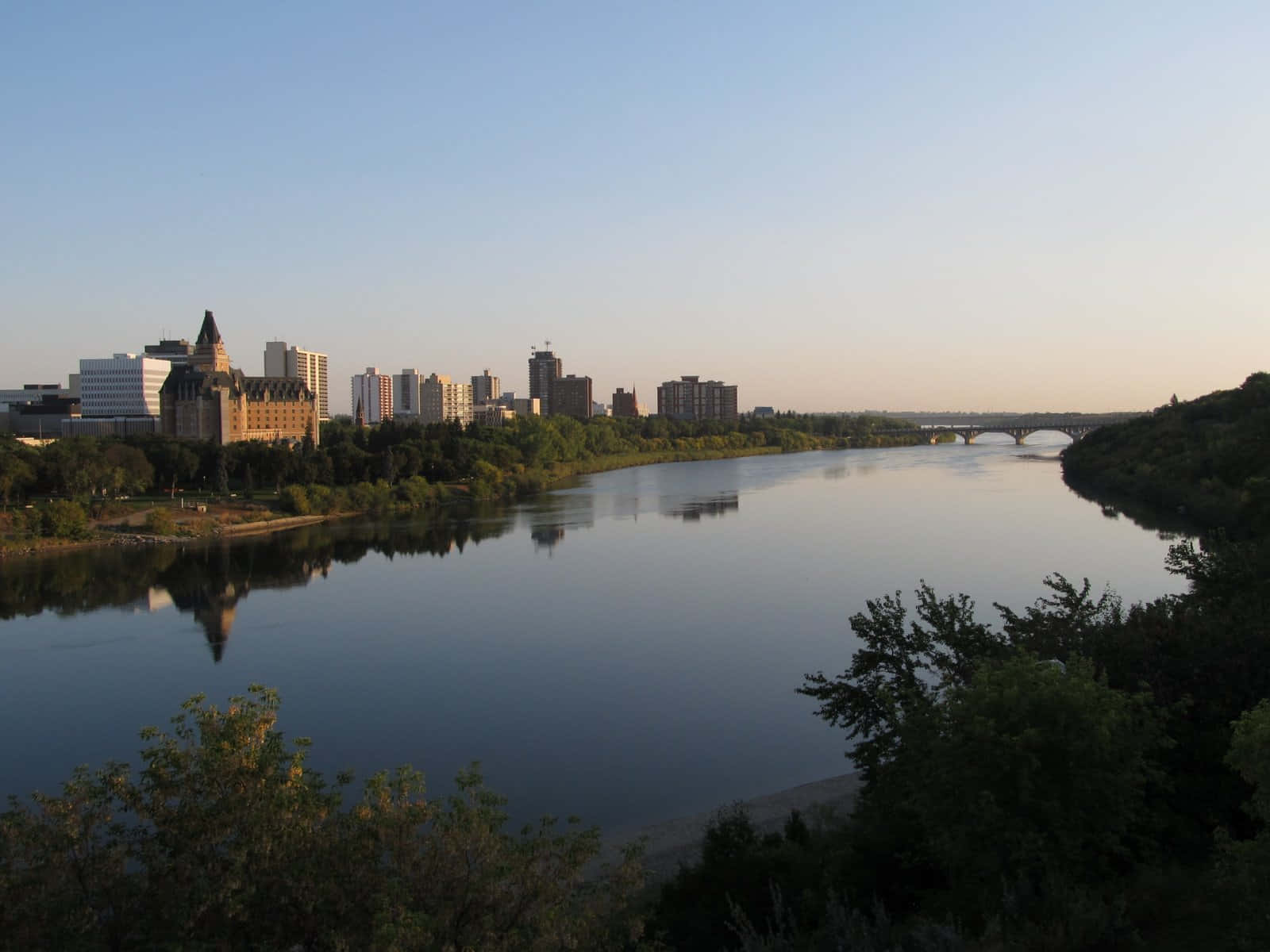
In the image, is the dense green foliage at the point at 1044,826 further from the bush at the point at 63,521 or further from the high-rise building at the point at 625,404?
the high-rise building at the point at 625,404

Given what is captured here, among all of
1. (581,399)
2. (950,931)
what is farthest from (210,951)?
(581,399)

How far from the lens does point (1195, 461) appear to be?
24.4m

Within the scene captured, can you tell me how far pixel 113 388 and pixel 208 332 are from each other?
1152 centimetres

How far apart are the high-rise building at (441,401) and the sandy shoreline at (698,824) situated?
77.6 m

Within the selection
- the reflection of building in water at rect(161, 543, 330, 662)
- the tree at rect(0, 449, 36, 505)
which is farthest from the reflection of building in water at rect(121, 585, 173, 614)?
the tree at rect(0, 449, 36, 505)

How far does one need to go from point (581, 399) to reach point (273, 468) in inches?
2575

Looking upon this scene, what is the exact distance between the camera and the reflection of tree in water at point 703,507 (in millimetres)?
25750

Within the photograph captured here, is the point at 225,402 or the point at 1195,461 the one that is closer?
the point at 1195,461

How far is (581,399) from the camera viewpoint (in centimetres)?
9331

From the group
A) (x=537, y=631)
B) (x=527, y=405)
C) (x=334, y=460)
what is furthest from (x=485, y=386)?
(x=537, y=631)

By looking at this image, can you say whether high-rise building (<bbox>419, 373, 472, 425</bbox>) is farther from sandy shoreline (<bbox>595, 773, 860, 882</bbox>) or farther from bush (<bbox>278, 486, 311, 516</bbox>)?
sandy shoreline (<bbox>595, 773, 860, 882</bbox>)

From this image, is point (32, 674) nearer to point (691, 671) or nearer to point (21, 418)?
point (691, 671)

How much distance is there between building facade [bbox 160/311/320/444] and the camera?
4478 centimetres

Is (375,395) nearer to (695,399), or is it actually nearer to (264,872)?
(695,399)
